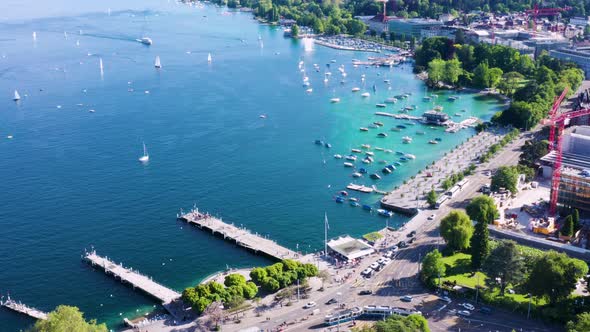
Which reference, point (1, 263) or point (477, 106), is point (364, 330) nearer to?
point (1, 263)

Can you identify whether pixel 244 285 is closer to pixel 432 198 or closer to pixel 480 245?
pixel 480 245

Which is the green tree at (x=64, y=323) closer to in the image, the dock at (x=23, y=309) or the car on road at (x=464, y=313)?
the dock at (x=23, y=309)

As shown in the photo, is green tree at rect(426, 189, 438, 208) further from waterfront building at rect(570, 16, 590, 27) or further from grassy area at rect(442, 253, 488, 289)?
waterfront building at rect(570, 16, 590, 27)

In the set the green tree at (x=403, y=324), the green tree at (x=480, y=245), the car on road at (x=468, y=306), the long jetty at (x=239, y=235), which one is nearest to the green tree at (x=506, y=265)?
the car on road at (x=468, y=306)

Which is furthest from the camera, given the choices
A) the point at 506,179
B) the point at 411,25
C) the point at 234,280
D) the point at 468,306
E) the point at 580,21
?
the point at 580,21

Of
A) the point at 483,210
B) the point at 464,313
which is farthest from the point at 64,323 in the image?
the point at 483,210

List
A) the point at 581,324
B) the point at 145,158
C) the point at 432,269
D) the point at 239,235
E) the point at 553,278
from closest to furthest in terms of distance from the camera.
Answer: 1. the point at 581,324
2. the point at 553,278
3. the point at 432,269
4. the point at 239,235
5. the point at 145,158

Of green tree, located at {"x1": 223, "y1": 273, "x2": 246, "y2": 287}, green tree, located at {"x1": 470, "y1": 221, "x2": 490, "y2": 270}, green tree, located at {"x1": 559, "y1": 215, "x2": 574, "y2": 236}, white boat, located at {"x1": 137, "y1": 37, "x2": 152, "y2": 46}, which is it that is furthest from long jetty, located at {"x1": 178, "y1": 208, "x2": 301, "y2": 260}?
white boat, located at {"x1": 137, "y1": 37, "x2": 152, "y2": 46}
